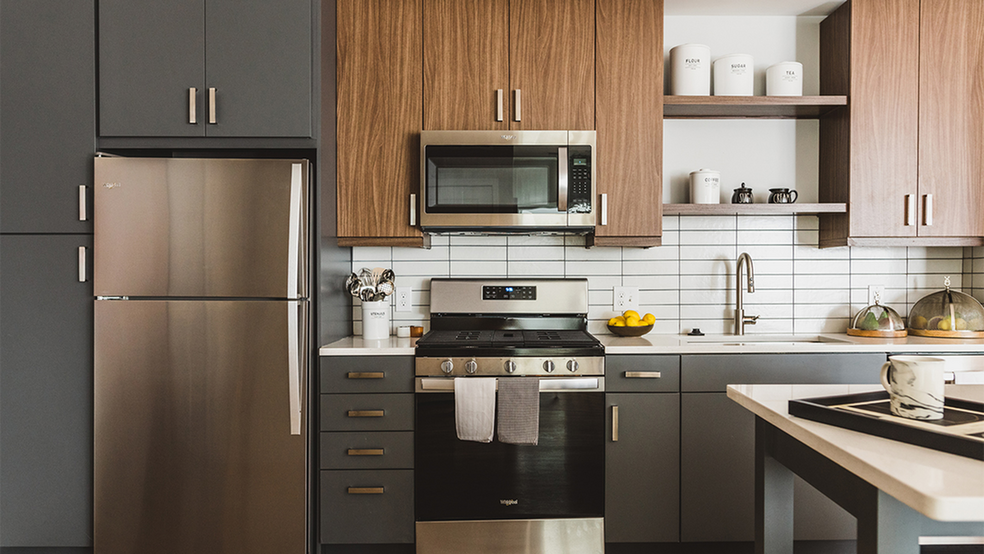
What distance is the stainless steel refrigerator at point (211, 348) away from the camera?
2.10 m

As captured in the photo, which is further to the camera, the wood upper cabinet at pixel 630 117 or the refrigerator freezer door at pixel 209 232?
the wood upper cabinet at pixel 630 117

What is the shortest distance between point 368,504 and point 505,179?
1.41 m

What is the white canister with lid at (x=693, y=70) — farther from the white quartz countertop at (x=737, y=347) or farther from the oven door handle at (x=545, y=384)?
the oven door handle at (x=545, y=384)

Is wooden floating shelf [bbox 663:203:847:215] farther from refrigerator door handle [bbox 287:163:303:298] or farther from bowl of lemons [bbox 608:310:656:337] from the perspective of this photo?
refrigerator door handle [bbox 287:163:303:298]

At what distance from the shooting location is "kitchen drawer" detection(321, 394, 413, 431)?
2168 mm

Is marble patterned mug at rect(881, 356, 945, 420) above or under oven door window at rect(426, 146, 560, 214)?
under

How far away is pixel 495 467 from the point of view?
2.15 metres

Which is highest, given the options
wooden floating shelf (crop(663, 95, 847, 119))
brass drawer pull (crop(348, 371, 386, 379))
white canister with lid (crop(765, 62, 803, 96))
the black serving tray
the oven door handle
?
white canister with lid (crop(765, 62, 803, 96))

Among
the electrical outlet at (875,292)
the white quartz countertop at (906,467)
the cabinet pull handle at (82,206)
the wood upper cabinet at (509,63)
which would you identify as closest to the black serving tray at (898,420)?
the white quartz countertop at (906,467)

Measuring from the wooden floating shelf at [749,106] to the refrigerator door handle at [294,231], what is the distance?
1.58 m

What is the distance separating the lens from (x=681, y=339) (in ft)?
8.31

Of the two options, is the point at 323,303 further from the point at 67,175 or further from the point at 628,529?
the point at 628,529

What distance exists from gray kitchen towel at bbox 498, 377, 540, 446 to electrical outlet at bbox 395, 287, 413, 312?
81cm

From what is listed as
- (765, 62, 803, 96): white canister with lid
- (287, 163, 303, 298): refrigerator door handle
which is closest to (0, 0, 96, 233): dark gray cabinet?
(287, 163, 303, 298): refrigerator door handle
